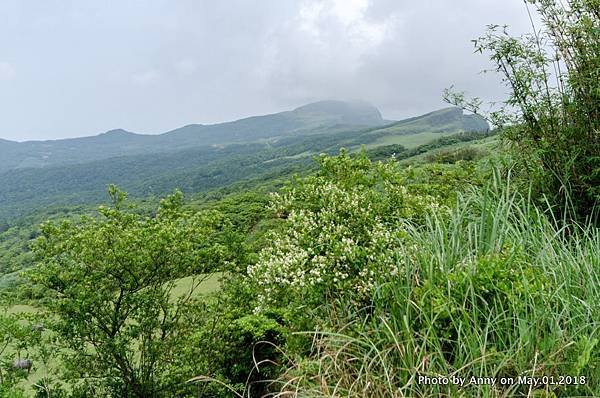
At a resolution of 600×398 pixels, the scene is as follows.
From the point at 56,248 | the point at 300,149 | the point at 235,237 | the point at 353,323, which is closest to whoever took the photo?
the point at 353,323

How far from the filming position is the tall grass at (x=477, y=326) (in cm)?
217

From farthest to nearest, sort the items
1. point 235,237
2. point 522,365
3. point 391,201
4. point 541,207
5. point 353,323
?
1. point 235,237
2. point 391,201
3. point 541,207
4. point 353,323
5. point 522,365

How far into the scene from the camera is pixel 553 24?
3887 mm

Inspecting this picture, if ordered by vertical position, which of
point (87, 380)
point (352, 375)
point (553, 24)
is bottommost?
point (87, 380)

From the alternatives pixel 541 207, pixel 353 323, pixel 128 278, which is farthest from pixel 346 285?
pixel 128 278

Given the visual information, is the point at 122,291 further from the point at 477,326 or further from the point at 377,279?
the point at 477,326

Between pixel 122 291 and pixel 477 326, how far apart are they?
426cm

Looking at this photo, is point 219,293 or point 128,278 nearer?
point 128,278

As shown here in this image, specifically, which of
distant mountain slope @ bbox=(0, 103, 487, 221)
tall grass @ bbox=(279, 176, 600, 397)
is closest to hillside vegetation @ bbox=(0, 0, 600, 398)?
tall grass @ bbox=(279, 176, 600, 397)

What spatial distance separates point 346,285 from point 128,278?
3234 mm

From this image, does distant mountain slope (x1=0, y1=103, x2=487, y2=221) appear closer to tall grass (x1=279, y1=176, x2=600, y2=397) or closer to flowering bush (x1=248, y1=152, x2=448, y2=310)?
flowering bush (x1=248, y1=152, x2=448, y2=310)

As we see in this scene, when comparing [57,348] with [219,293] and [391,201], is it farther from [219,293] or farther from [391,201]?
[391,201]

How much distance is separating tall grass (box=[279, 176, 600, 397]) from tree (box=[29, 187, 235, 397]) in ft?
10.4

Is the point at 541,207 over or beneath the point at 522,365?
over
